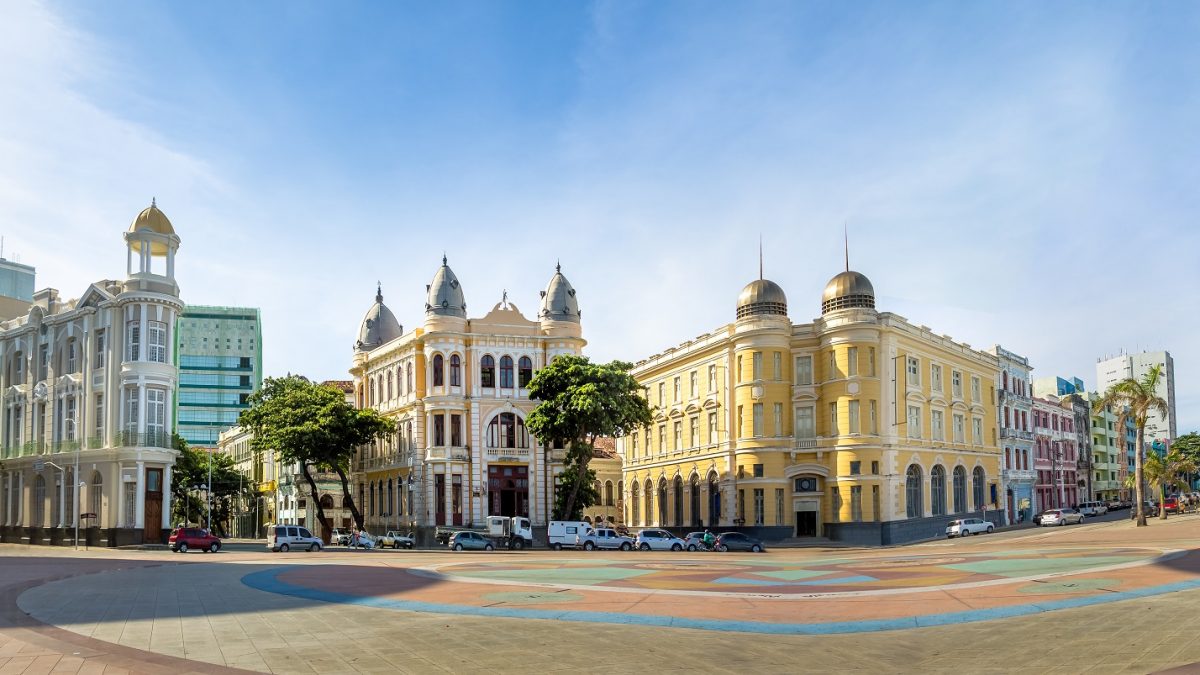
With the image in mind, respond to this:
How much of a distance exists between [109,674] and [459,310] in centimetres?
6194

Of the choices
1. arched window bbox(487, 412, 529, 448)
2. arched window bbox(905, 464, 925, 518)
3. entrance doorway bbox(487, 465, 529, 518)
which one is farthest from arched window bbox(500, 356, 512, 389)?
arched window bbox(905, 464, 925, 518)

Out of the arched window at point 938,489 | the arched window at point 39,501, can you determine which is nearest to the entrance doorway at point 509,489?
the arched window at point 938,489

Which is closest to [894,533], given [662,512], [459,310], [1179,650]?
[662,512]

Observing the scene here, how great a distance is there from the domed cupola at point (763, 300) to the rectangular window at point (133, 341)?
132 ft

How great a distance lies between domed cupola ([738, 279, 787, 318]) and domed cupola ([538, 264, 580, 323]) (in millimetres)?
12890

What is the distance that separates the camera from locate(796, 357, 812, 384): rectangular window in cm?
7288

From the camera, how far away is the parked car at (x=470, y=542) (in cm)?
6212

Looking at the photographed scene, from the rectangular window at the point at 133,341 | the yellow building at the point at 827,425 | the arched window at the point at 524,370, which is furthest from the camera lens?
the arched window at the point at 524,370

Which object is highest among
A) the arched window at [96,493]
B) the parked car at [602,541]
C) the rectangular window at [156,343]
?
the rectangular window at [156,343]

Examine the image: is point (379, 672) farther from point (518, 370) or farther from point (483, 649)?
point (518, 370)

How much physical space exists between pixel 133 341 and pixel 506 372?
25015 mm

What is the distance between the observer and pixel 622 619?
21469 millimetres

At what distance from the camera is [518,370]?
76.2 meters

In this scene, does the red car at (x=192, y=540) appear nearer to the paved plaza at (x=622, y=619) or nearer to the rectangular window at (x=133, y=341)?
the rectangular window at (x=133, y=341)
